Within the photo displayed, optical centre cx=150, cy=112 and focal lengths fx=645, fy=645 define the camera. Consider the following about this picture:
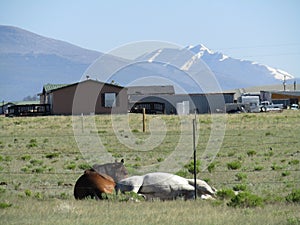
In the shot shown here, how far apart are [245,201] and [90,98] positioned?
55.3 metres

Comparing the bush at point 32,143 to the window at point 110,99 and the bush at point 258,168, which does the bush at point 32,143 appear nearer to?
the bush at point 258,168

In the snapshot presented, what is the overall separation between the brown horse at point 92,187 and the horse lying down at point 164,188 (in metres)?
0.27

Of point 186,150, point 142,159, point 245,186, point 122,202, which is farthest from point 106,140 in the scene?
point 122,202

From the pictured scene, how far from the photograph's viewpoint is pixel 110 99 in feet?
233

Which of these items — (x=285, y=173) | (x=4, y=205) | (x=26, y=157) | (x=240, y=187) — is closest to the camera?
(x=4, y=205)

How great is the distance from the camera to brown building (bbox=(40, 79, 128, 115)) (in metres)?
64.2

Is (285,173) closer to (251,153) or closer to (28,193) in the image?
(251,153)

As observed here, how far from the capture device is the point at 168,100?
77.4 metres

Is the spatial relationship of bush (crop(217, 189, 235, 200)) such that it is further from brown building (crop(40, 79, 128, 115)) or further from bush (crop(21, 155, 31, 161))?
brown building (crop(40, 79, 128, 115))

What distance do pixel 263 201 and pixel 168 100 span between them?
65015 millimetres

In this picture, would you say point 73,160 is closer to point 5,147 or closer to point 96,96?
point 5,147

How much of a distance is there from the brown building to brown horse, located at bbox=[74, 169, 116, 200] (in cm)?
4772

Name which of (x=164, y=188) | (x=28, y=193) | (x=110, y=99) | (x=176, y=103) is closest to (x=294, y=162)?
(x=164, y=188)

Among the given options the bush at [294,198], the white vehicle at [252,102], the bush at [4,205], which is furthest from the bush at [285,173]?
the white vehicle at [252,102]
